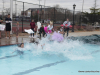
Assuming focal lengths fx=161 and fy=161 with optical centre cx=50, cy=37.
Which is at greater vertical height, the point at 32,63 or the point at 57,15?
the point at 57,15

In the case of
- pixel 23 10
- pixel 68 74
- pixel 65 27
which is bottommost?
pixel 68 74

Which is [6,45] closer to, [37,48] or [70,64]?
[37,48]

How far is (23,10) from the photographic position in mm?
18078

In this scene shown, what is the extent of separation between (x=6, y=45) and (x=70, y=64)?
5.09m

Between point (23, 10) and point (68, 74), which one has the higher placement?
point (23, 10)

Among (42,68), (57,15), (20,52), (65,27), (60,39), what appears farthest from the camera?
(57,15)

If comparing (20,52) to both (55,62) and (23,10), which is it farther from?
(23,10)

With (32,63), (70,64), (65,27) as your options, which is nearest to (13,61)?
(32,63)

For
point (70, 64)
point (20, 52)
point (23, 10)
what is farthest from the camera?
point (23, 10)

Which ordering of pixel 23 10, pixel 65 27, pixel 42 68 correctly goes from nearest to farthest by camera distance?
1. pixel 42 68
2. pixel 65 27
3. pixel 23 10

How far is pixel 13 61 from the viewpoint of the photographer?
23.9 ft

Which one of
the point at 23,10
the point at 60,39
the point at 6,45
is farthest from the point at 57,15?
the point at 6,45

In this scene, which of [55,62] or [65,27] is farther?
[65,27]

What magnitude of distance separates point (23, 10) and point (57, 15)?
1168 centimetres
